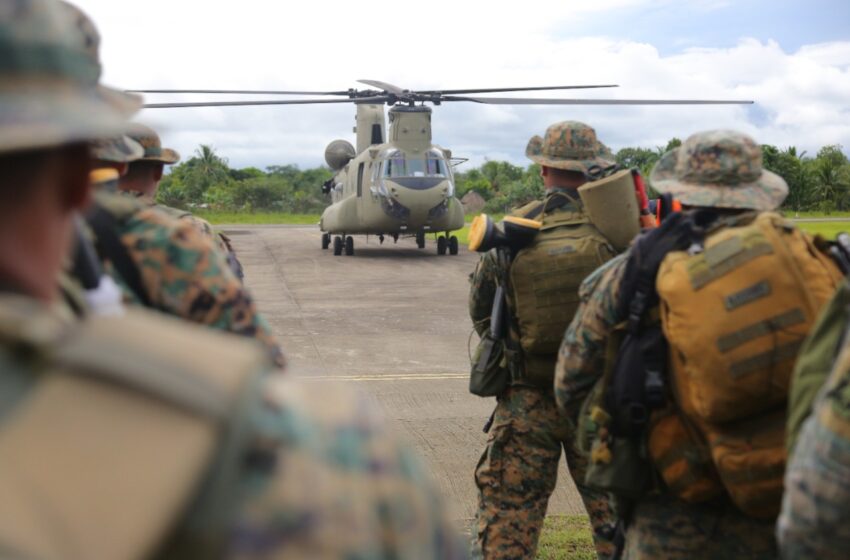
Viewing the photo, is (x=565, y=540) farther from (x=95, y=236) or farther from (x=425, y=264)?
(x=425, y=264)

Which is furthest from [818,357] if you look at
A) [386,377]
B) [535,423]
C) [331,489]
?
[386,377]

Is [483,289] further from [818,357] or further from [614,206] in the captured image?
[818,357]

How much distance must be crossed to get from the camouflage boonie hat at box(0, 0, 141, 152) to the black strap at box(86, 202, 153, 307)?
4.02 ft

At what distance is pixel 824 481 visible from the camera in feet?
7.18

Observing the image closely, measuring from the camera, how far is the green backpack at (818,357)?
7.93ft

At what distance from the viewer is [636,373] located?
340cm

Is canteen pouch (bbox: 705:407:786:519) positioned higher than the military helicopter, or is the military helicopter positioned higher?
canteen pouch (bbox: 705:407:786:519)

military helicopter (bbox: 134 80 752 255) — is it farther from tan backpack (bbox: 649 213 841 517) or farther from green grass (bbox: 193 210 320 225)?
green grass (bbox: 193 210 320 225)

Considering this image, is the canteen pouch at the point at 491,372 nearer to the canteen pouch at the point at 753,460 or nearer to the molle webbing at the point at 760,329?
the canteen pouch at the point at 753,460

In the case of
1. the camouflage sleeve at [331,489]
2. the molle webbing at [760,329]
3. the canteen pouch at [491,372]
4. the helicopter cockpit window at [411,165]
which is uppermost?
the camouflage sleeve at [331,489]

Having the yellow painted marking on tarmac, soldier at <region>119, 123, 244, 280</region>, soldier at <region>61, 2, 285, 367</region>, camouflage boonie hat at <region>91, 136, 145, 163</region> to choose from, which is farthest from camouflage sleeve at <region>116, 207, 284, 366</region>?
the yellow painted marking on tarmac

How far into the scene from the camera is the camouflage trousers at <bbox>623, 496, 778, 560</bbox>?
340 cm

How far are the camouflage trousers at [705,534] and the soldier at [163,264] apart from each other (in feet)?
5.38

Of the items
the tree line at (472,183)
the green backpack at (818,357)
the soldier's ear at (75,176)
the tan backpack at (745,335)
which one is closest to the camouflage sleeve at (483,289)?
the tan backpack at (745,335)
